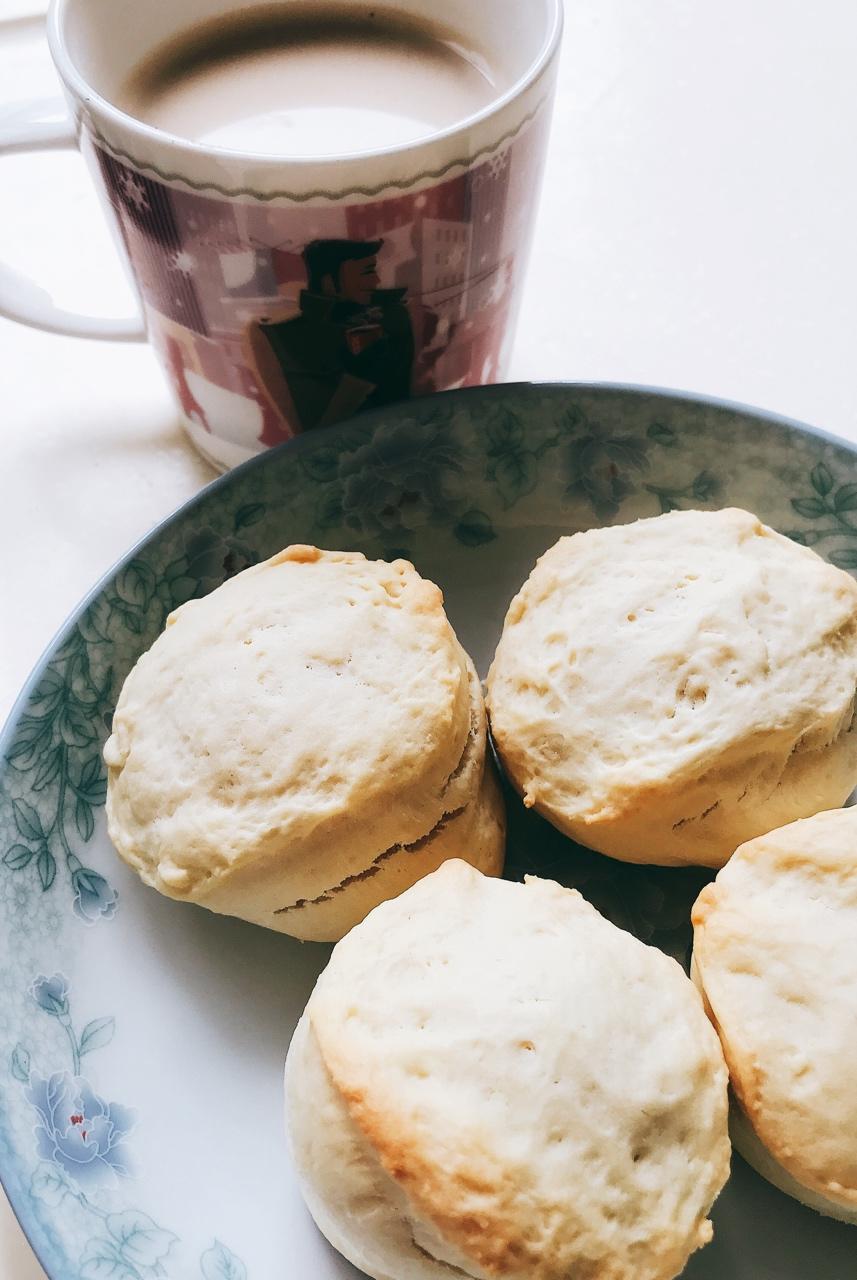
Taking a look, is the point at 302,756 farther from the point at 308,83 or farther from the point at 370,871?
the point at 308,83

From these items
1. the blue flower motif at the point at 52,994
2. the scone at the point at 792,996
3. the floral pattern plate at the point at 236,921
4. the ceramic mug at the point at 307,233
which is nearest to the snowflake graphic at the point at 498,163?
the ceramic mug at the point at 307,233

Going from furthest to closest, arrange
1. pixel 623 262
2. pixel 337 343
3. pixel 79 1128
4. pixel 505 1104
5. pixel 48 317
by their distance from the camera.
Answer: pixel 623 262
pixel 48 317
pixel 337 343
pixel 79 1128
pixel 505 1104

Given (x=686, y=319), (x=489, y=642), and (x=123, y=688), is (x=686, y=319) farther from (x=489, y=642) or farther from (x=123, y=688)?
(x=123, y=688)

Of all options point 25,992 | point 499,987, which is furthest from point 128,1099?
point 499,987

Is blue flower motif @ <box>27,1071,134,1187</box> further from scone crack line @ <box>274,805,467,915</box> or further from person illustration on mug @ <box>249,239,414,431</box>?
person illustration on mug @ <box>249,239,414,431</box>

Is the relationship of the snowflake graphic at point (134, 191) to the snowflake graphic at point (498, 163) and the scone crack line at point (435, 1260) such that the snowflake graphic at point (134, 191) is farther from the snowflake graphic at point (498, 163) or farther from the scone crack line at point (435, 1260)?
the scone crack line at point (435, 1260)

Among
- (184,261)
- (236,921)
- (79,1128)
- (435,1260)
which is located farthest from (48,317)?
(435,1260)
